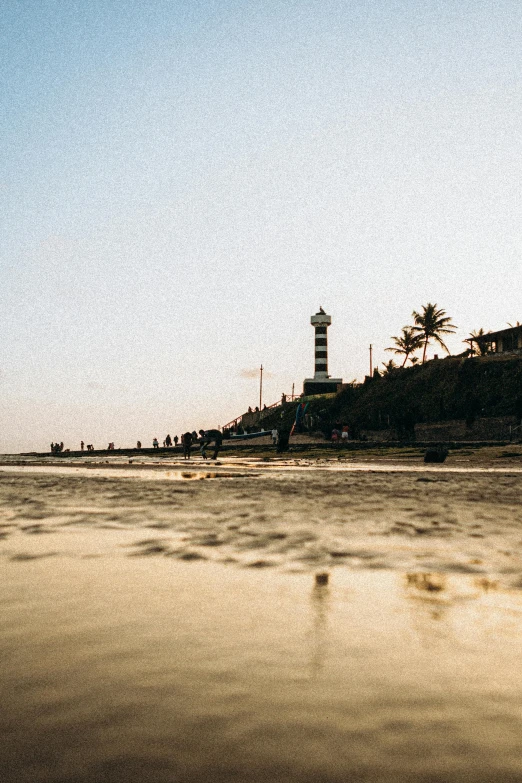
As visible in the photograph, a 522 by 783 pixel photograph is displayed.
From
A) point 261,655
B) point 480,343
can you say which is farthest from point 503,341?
point 261,655

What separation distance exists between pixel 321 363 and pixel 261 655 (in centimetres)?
8311

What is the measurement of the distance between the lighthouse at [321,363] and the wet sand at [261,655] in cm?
7490

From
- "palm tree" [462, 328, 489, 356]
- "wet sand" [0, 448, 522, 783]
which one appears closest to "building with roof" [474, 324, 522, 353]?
"palm tree" [462, 328, 489, 356]

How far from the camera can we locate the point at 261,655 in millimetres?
3572

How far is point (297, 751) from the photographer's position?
7.85ft

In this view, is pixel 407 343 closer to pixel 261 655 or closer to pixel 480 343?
pixel 480 343

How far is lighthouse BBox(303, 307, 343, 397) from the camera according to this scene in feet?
273

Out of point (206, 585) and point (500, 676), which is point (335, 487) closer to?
point (206, 585)

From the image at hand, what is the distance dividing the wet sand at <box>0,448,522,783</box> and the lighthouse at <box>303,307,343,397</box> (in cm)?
7490

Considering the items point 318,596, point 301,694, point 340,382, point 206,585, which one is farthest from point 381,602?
point 340,382

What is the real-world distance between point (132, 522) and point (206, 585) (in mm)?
4236

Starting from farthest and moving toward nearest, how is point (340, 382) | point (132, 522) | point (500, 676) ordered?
point (340, 382) < point (132, 522) < point (500, 676)

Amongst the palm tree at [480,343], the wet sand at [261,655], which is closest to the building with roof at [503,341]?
the palm tree at [480,343]

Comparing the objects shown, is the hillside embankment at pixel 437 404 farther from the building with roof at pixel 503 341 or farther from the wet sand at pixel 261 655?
the wet sand at pixel 261 655
